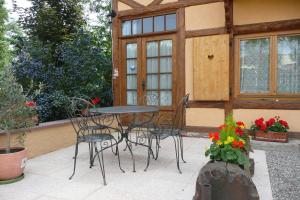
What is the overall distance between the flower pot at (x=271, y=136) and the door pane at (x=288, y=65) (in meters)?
→ 0.73

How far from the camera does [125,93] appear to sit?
588 cm

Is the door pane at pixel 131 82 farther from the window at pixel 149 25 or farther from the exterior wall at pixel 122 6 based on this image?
the exterior wall at pixel 122 6

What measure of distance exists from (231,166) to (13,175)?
216 cm

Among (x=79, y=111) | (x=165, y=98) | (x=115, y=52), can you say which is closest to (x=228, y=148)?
(x=79, y=111)

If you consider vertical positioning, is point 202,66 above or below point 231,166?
above

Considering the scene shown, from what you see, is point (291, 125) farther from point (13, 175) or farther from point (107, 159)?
point (13, 175)

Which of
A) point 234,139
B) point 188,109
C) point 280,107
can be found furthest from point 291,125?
point 234,139

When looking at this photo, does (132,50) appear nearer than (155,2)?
No

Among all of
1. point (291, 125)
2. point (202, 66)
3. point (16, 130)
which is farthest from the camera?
point (202, 66)

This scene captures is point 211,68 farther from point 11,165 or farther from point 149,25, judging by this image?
point 11,165

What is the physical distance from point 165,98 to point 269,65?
1.98m

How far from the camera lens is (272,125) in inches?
178

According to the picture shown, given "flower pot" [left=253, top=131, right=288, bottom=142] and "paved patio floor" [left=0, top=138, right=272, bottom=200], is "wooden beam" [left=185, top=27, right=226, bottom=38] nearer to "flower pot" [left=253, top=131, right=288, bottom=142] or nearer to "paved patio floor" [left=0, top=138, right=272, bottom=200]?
"flower pot" [left=253, top=131, right=288, bottom=142]

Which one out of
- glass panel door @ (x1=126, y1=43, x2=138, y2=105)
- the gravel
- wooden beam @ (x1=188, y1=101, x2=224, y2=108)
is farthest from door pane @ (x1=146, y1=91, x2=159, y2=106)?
the gravel
